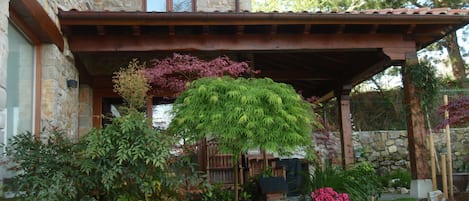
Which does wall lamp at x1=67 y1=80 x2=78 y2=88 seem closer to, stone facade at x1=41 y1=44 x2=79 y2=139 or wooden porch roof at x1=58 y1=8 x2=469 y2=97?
stone facade at x1=41 y1=44 x2=79 y2=139

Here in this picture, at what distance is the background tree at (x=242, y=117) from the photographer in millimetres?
4750

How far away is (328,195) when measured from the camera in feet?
18.6

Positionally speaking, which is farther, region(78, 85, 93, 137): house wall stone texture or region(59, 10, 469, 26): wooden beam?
region(78, 85, 93, 137): house wall stone texture

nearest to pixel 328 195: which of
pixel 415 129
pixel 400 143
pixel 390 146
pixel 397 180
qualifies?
pixel 415 129

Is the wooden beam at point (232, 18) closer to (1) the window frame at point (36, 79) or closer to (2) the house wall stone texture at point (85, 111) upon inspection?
(1) the window frame at point (36, 79)

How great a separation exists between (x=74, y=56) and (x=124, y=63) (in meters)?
1.50

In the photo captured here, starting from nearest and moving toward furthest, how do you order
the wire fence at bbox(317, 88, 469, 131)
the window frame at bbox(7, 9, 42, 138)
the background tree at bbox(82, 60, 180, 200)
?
1. the background tree at bbox(82, 60, 180, 200)
2. the window frame at bbox(7, 9, 42, 138)
3. the wire fence at bbox(317, 88, 469, 131)

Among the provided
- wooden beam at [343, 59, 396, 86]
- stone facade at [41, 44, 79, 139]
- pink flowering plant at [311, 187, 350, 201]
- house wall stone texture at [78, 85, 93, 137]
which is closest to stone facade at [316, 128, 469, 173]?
wooden beam at [343, 59, 396, 86]

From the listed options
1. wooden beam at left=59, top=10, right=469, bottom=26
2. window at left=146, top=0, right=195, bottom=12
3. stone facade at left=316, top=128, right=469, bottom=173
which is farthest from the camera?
stone facade at left=316, top=128, right=469, bottom=173

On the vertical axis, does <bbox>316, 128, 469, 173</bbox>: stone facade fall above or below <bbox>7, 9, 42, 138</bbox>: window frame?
below

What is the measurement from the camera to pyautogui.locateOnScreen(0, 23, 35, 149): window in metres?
4.70

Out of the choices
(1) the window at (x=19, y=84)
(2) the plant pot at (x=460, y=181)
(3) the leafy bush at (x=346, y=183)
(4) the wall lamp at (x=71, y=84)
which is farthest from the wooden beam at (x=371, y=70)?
(1) the window at (x=19, y=84)

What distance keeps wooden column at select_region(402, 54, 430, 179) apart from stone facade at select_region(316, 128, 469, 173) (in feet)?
17.3

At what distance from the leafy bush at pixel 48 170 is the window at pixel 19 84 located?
0.33m
